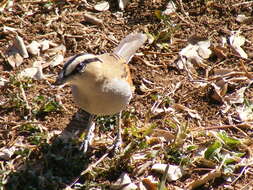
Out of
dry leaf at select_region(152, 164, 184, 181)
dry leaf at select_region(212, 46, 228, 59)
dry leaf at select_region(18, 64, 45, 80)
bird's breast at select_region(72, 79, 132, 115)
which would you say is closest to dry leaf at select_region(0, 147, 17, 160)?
bird's breast at select_region(72, 79, 132, 115)

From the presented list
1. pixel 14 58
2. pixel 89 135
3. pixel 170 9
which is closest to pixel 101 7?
pixel 170 9

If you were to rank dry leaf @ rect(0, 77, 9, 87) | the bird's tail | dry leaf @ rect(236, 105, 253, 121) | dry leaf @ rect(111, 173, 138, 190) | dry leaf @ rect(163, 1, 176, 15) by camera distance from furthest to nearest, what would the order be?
dry leaf @ rect(163, 1, 176, 15)
the bird's tail
dry leaf @ rect(0, 77, 9, 87)
dry leaf @ rect(236, 105, 253, 121)
dry leaf @ rect(111, 173, 138, 190)

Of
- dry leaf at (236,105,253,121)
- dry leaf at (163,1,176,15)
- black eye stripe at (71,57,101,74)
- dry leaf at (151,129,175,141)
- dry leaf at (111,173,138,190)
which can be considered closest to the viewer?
black eye stripe at (71,57,101,74)

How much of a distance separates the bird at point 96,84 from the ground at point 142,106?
362 millimetres

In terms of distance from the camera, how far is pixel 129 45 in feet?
23.5

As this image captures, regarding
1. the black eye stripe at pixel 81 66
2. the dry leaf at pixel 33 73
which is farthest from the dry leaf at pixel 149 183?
the dry leaf at pixel 33 73

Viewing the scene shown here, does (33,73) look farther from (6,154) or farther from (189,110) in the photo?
(189,110)

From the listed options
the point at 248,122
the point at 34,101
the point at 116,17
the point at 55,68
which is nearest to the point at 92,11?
the point at 116,17

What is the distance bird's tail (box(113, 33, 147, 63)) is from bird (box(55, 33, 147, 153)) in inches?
27.8

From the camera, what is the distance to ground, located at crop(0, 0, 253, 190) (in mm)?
6023

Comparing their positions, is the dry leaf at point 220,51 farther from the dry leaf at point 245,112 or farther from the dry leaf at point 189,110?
the dry leaf at point 189,110

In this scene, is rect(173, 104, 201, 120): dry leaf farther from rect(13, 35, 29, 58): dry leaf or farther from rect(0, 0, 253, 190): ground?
rect(13, 35, 29, 58): dry leaf

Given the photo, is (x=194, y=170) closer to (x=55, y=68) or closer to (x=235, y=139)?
(x=235, y=139)

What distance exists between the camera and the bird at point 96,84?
5734 mm
